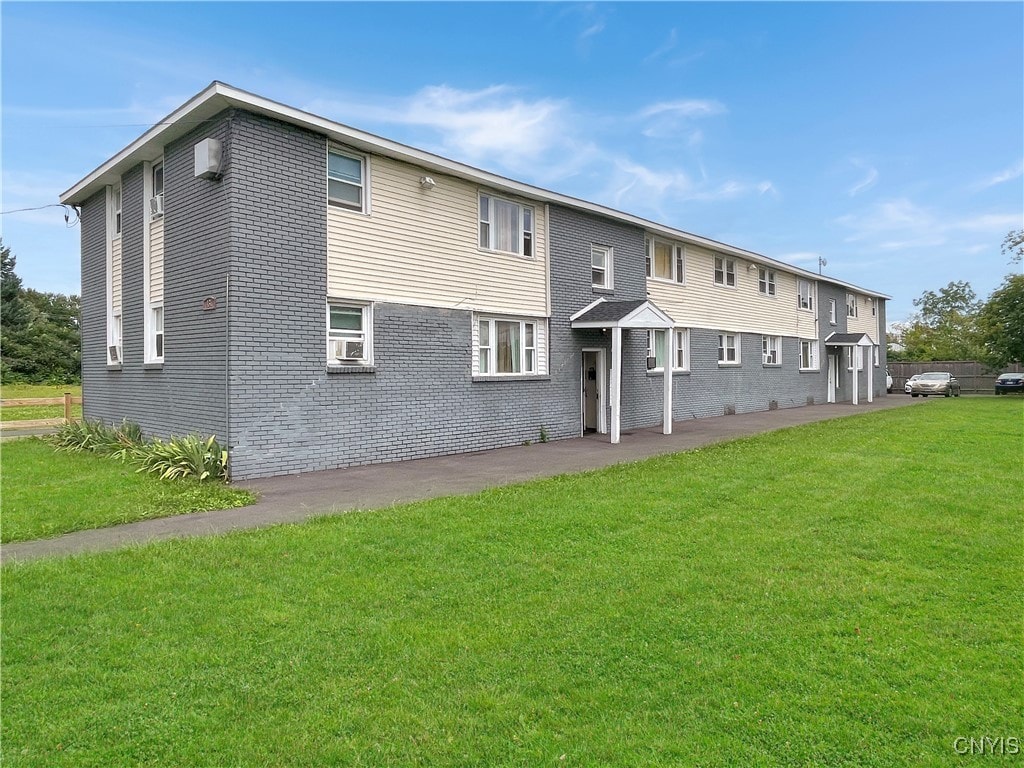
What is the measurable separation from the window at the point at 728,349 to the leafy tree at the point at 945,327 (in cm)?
3666

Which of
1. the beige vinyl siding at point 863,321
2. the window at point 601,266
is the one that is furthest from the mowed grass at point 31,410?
the beige vinyl siding at point 863,321

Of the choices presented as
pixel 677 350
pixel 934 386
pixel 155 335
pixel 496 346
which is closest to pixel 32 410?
pixel 155 335

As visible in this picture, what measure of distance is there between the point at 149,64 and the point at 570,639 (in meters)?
12.3

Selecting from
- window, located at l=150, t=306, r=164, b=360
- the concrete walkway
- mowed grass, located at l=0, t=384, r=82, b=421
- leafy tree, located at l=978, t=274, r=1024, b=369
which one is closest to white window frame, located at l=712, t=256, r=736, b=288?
the concrete walkway

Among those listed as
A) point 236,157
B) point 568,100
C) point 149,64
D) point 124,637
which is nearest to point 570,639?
point 124,637

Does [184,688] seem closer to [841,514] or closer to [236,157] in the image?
[841,514]

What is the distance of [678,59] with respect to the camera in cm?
1591

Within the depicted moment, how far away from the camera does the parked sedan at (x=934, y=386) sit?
106 feet

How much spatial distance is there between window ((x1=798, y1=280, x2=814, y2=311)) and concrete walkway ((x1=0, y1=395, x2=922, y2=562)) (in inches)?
537

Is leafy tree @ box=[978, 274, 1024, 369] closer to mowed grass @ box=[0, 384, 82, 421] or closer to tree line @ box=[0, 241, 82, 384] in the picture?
mowed grass @ box=[0, 384, 82, 421]

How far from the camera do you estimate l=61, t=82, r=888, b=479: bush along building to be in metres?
9.92

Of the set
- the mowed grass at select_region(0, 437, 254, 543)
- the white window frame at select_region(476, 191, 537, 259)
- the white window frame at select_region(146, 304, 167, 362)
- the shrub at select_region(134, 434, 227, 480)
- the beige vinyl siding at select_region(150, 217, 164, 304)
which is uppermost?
the white window frame at select_region(476, 191, 537, 259)

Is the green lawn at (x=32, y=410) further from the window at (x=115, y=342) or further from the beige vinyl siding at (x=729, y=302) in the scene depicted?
the beige vinyl siding at (x=729, y=302)

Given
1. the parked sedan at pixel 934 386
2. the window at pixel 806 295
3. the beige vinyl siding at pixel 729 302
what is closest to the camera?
the beige vinyl siding at pixel 729 302
